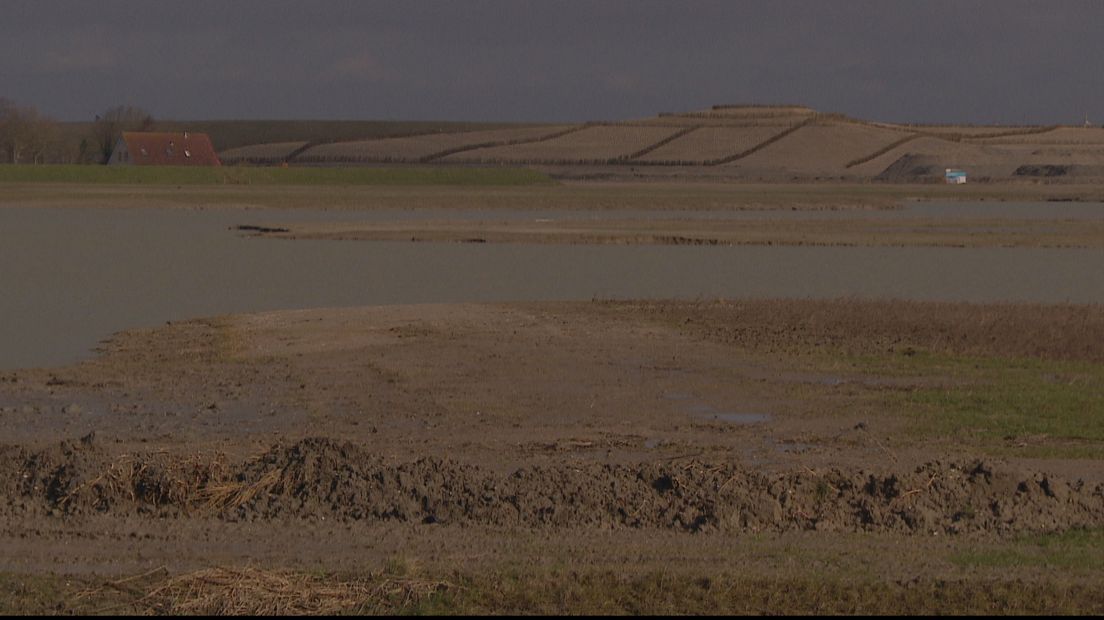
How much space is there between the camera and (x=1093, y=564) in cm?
934

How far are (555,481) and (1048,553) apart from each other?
3298 mm

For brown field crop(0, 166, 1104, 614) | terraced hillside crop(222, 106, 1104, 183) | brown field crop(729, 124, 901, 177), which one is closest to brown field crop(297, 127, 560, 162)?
terraced hillside crop(222, 106, 1104, 183)

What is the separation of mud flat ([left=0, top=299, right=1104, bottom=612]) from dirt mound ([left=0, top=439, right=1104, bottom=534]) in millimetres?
21

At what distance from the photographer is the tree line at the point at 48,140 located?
14838cm

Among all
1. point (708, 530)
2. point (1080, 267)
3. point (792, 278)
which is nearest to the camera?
point (708, 530)

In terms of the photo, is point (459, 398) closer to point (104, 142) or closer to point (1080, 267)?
point (1080, 267)

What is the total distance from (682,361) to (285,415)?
5896 millimetres

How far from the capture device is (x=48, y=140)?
151 metres

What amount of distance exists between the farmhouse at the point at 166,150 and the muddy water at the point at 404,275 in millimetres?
79692

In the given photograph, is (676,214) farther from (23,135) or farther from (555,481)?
(23,135)

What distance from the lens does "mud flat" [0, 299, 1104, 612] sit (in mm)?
8617

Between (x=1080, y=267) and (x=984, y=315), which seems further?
(x=1080, y=267)

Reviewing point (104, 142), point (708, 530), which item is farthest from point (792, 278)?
point (104, 142)

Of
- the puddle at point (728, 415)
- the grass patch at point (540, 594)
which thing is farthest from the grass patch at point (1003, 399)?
the grass patch at point (540, 594)
